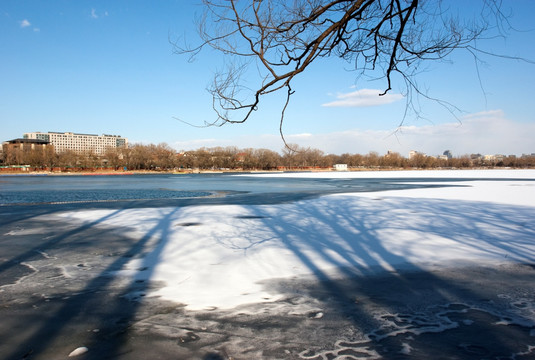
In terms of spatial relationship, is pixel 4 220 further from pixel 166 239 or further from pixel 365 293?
pixel 365 293

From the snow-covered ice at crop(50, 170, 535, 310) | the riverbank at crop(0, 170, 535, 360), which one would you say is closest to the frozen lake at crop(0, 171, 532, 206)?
the snow-covered ice at crop(50, 170, 535, 310)

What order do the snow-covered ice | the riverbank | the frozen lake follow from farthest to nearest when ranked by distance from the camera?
1. the frozen lake
2. the snow-covered ice
3. the riverbank

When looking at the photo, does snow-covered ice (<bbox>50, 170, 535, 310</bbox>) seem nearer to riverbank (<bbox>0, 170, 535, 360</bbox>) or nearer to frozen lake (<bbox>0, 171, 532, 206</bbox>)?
riverbank (<bbox>0, 170, 535, 360</bbox>)

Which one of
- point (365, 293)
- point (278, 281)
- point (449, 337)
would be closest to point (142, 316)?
point (278, 281)

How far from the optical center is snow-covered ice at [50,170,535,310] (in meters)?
5.77

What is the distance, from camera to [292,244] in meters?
8.13

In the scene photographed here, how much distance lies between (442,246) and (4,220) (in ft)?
44.0

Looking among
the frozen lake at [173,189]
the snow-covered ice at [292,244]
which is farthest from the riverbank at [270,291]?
the frozen lake at [173,189]

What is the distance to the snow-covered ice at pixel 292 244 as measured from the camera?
5.77 m

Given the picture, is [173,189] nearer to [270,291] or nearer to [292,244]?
[292,244]

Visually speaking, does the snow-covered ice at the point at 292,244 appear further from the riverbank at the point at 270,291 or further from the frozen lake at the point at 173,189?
the frozen lake at the point at 173,189

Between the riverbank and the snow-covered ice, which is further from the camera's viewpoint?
the snow-covered ice

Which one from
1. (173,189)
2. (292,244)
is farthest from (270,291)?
(173,189)

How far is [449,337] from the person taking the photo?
3.69 m
